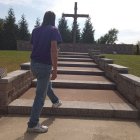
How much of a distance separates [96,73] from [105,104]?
17.4 feet

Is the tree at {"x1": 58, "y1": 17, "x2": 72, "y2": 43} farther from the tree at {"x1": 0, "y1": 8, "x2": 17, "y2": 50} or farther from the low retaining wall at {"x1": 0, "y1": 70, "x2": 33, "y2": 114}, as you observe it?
the low retaining wall at {"x1": 0, "y1": 70, "x2": 33, "y2": 114}

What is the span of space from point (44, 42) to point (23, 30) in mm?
57495

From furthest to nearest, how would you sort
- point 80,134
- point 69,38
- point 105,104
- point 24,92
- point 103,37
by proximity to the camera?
1. point 103,37
2. point 69,38
3. point 24,92
4. point 105,104
5. point 80,134

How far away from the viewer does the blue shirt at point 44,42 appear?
16.3 feet

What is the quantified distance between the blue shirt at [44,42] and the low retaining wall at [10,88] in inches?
49.7

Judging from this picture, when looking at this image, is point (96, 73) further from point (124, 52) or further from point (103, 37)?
→ point (103, 37)

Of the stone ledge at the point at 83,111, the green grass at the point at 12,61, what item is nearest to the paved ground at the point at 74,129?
the stone ledge at the point at 83,111

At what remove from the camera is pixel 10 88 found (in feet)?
21.0

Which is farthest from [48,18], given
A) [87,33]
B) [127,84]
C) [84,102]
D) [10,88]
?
[87,33]

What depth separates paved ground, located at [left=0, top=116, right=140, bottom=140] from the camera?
4.85 metres

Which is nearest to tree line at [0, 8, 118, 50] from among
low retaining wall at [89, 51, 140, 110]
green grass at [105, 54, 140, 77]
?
green grass at [105, 54, 140, 77]

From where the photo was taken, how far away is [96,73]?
1191 centimetres

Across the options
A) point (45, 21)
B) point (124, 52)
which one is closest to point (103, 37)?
point (124, 52)

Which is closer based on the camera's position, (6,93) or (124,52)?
(6,93)
